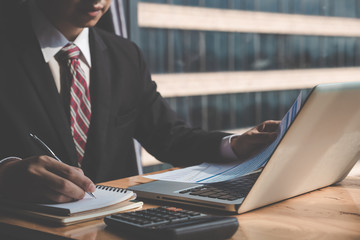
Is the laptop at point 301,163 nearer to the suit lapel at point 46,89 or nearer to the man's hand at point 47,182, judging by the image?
the man's hand at point 47,182

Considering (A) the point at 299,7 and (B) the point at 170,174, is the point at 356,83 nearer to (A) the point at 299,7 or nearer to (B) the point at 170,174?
(B) the point at 170,174

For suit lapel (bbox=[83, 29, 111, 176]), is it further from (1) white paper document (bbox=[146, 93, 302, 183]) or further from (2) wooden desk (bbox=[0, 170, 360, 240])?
(2) wooden desk (bbox=[0, 170, 360, 240])

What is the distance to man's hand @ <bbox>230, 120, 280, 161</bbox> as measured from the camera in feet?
2.98

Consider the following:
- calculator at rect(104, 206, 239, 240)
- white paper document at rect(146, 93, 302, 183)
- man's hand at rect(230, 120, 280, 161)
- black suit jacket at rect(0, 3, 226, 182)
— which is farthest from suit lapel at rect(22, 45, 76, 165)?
calculator at rect(104, 206, 239, 240)

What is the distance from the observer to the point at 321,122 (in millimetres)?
648

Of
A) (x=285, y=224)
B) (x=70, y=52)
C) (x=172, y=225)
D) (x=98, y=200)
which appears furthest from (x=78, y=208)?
(x=70, y=52)

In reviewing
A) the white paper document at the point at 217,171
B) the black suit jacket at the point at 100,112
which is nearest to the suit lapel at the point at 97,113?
the black suit jacket at the point at 100,112

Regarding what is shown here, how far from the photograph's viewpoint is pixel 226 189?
73 cm

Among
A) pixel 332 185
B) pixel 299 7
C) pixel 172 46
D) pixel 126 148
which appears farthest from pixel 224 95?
pixel 332 185

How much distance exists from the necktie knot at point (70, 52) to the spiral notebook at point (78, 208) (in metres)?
0.54

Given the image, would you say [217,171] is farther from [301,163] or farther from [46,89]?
[46,89]

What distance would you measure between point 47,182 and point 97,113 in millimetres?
529

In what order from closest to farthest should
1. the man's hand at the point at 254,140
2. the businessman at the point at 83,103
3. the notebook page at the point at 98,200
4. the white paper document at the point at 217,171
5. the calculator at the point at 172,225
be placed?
the calculator at the point at 172,225
the notebook page at the point at 98,200
the white paper document at the point at 217,171
the man's hand at the point at 254,140
the businessman at the point at 83,103

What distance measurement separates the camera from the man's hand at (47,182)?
0.67 m
